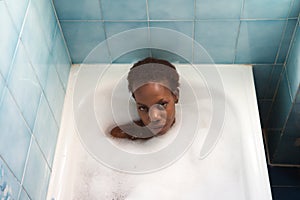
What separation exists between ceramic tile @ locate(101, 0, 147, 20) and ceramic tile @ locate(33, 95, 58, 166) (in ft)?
1.29

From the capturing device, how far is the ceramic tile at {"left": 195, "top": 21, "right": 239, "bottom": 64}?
1.61 metres

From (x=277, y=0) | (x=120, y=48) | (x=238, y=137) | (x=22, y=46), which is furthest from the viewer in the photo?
(x=120, y=48)

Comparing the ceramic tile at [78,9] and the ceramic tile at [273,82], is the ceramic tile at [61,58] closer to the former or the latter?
the ceramic tile at [78,9]

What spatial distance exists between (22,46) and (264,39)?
2.90ft

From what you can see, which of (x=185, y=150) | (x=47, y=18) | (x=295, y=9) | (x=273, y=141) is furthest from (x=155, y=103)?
(x=273, y=141)

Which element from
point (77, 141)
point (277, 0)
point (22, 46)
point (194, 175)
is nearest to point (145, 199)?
point (194, 175)

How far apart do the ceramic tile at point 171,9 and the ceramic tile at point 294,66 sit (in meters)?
0.39

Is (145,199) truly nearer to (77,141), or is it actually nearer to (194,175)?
(194,175)

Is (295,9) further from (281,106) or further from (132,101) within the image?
(132,101)

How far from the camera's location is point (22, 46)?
126cm

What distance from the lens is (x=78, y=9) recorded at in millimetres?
1586

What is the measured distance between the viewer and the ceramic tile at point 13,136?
113 cm

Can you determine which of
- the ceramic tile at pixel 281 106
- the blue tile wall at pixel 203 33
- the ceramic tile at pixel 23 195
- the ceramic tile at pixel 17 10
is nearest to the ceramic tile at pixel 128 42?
the blue tile wall at pixel 203 33

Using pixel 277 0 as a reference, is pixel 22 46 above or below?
below
